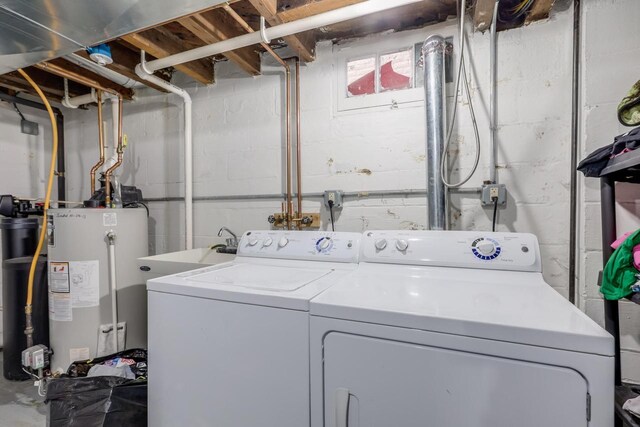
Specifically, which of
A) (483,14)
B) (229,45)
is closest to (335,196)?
(229,45)

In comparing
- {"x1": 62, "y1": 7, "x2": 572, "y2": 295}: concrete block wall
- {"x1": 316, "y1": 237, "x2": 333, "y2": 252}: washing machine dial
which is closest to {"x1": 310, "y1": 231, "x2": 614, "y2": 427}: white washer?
{"x1": 316, "y1": 237, "x2": 333, "y2": 252}: washing machine dial

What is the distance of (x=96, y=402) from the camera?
1.23 m

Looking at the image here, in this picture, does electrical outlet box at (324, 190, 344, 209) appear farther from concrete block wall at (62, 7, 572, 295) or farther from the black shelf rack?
the black shelf rack

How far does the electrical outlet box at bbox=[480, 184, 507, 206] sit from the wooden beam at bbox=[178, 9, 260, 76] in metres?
1.64

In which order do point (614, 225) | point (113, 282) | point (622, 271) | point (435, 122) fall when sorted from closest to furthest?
point (622, 271) → point (614, 225) → point (435, 122) → point (113, 282)

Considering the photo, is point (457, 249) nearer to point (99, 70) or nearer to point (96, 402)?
point (96, 402)

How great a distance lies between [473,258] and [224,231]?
1638 mm

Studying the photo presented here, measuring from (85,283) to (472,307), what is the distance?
80.3 inches

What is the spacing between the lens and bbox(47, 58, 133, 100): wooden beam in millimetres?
1882

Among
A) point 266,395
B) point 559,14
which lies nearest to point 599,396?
point 266,395

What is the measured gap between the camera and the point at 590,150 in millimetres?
1317

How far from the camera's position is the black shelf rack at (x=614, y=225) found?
2.81ft

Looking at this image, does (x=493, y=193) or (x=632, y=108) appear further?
(x=493, y=193)

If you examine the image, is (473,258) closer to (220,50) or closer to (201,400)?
(201,400)
